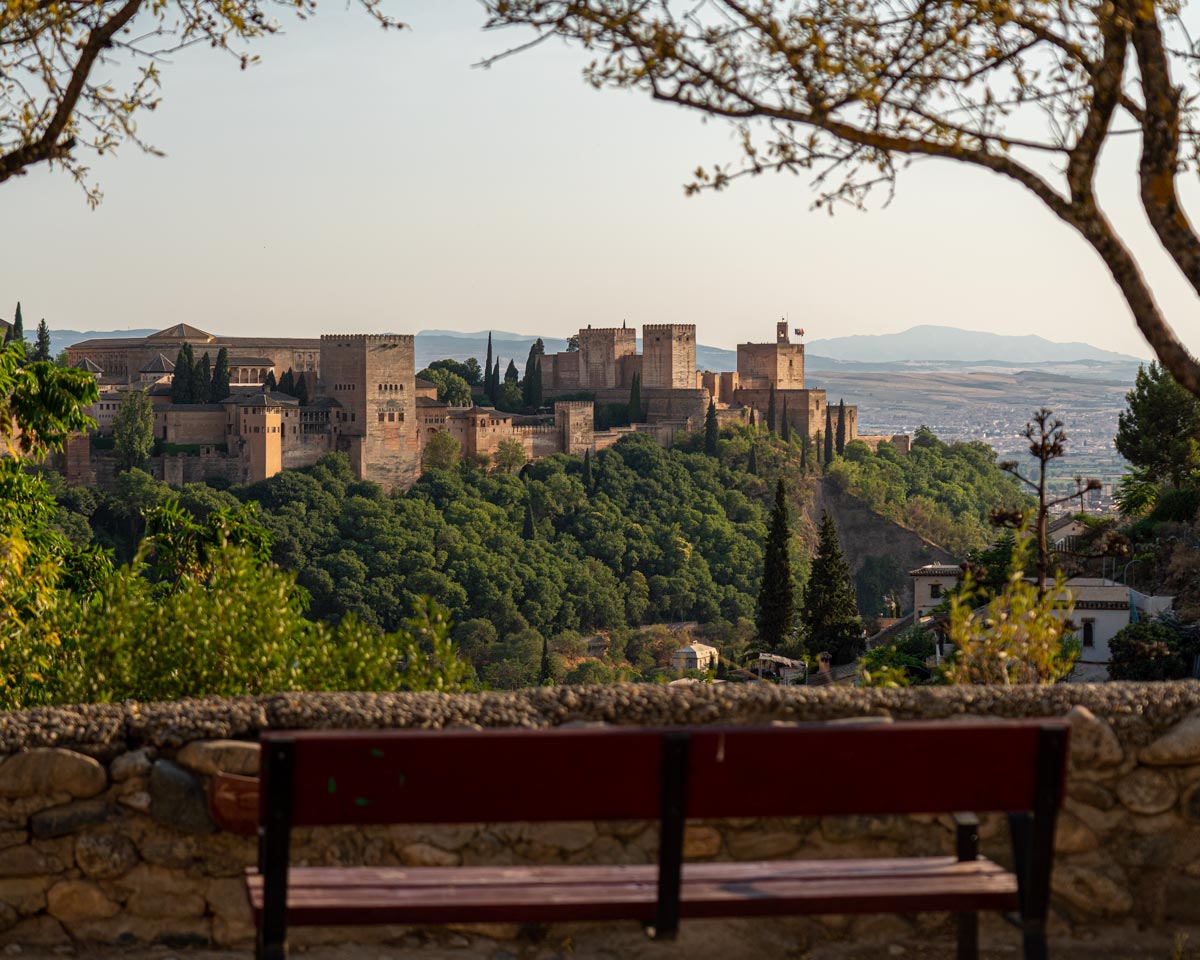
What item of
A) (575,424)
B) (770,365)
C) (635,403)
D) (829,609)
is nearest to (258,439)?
(575,424)

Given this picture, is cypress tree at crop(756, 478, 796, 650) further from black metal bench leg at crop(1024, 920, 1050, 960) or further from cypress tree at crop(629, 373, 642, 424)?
cypress tree at crop(629, 373, 642, 424)

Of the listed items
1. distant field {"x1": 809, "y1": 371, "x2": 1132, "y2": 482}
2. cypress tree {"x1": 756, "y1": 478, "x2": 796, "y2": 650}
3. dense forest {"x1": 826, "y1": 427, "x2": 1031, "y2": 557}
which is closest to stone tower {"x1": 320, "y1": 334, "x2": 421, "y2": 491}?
dense forest {"x1": 826, "y1": 427, "x2": 1031, "y2": 557}

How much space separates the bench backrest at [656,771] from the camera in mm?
2516

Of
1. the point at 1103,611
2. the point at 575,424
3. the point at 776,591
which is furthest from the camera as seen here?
the point at 575,424

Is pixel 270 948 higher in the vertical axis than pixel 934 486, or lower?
higher

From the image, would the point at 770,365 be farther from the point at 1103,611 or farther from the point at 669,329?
the point at 1103,611

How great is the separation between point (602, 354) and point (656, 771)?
66.0m

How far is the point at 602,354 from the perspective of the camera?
224 feet

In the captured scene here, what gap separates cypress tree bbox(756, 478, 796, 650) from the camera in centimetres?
3070

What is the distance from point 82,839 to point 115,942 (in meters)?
0.23

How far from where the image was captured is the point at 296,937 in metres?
3.30

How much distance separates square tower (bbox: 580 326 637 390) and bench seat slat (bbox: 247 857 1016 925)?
215 ft

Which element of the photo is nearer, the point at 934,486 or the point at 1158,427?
the point at 1158,427

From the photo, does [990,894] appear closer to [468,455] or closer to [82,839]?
[82,839]
